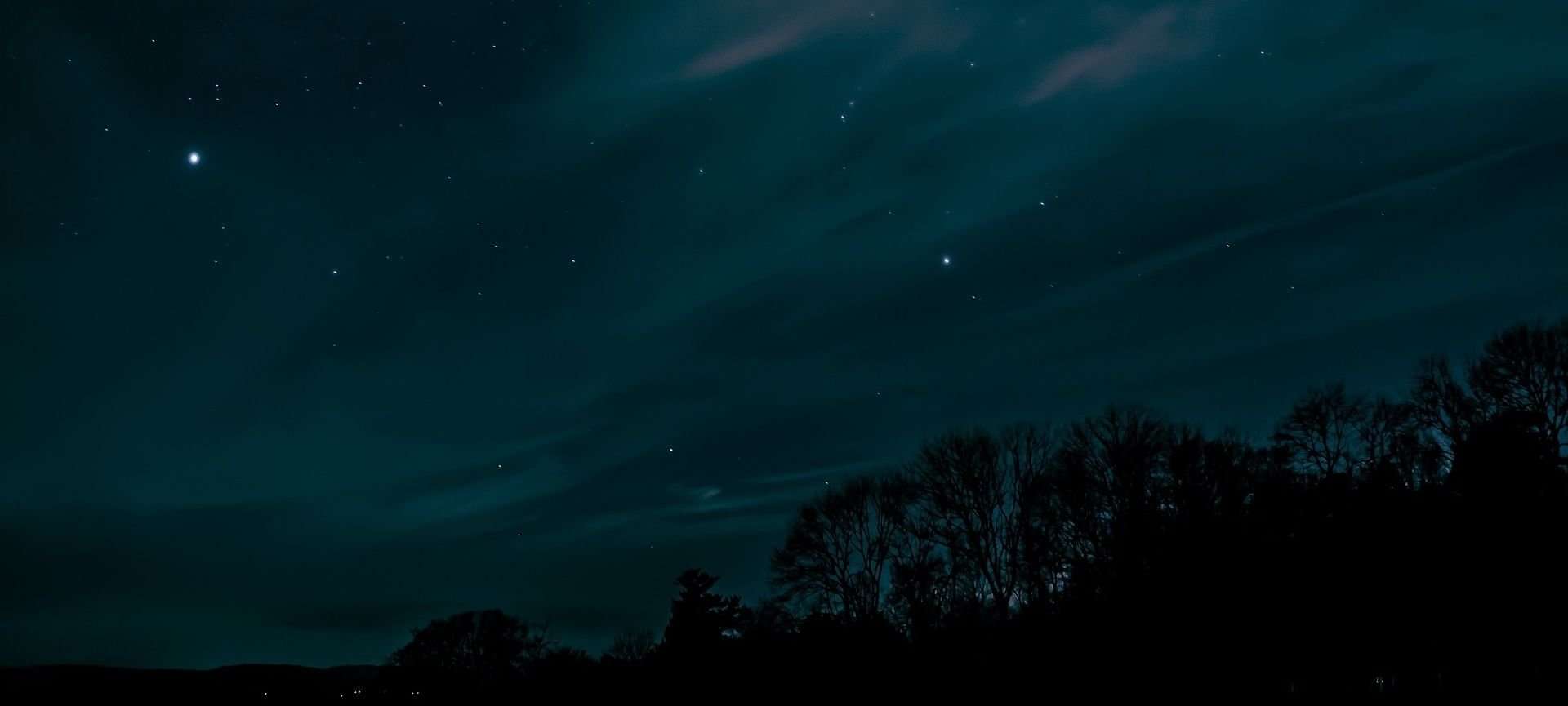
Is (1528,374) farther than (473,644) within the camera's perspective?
No

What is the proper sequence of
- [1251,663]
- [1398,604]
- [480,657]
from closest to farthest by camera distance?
[1251,663] → [1398,604] → [480,657]

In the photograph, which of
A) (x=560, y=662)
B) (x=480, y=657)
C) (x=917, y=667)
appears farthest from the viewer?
(x=480, y=657)

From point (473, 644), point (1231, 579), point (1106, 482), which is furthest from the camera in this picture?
point (473, 644)

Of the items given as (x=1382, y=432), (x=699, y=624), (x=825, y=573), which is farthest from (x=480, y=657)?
(x=1382, y=432)

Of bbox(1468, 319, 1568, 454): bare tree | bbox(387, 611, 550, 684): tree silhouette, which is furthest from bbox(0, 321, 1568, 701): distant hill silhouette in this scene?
bbox(387, 611, 550, 684): tree silhouette

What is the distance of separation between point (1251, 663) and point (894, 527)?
3261 cm

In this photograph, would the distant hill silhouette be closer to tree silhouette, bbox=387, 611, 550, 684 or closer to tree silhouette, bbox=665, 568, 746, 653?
tree silhouette, bbox=665, 568, 746, 653

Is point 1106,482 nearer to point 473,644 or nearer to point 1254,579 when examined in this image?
point 1254,579

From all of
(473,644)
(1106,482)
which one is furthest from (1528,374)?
(473,644)

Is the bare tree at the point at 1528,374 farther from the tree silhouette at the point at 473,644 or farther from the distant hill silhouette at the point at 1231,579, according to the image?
the tree silhouette at the point at 473,644

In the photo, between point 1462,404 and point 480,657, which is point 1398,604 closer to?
point 1462,404

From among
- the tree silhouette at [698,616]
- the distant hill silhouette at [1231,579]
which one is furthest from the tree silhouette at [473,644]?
the tree silhouette at [698,616]

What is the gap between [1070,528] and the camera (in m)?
44.3

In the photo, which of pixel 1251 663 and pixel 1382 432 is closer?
pixel 1251 663
